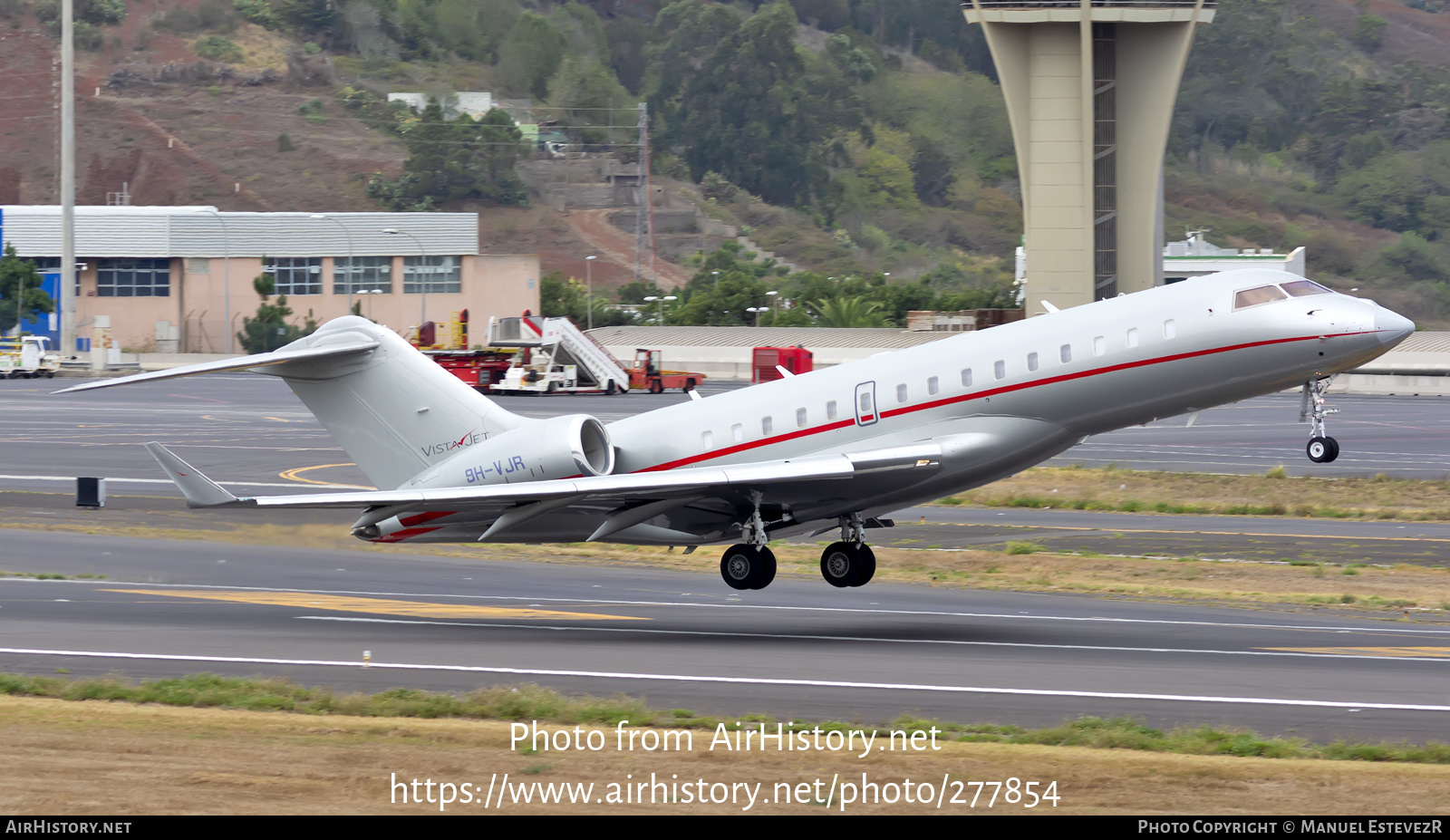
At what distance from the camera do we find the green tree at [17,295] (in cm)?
11575

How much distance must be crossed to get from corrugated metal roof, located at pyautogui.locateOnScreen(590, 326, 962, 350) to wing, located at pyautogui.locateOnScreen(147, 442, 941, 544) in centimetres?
7109

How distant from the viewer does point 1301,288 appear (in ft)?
80.9

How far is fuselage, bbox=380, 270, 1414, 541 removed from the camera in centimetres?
2412

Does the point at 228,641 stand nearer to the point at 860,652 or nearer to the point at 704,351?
the point at 860,652

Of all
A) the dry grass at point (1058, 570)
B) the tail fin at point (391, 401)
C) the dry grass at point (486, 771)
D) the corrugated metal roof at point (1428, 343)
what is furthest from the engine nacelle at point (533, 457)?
the corrugated metal roof at point (1428, 343)

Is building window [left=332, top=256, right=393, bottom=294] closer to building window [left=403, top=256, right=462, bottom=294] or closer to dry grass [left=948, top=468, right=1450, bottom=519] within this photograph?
building window [left=403, top=256, right=462, bottom=294]

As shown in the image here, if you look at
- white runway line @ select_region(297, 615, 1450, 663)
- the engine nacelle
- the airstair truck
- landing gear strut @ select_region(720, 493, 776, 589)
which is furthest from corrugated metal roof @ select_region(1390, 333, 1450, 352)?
the engine nacelle

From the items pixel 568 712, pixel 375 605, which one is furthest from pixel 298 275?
pixel 568 712

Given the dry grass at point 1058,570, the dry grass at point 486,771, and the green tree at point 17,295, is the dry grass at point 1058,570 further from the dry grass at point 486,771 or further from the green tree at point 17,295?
the green tree at point 17,295

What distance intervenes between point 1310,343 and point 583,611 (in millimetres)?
13190

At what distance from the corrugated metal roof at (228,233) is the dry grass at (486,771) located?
110326 millimetres

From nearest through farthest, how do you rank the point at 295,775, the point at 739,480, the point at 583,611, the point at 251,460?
the point at 295,775
the point at 739,480
the point at 583,611
the point at 251,460
